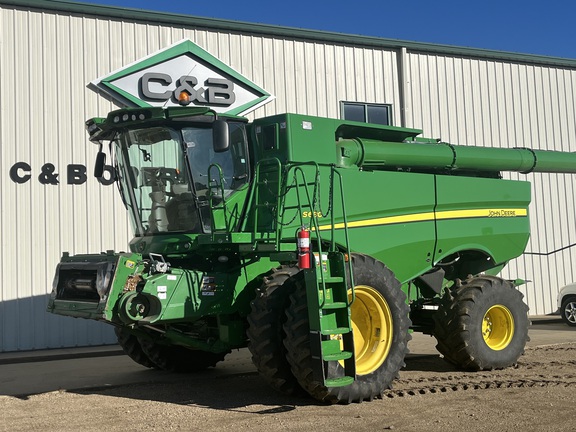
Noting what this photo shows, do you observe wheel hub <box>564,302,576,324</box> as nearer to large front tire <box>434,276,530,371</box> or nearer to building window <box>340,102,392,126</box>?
building window <box>340,102,392,126</box>

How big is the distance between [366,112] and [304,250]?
9619 mm

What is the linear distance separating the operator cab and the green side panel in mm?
2835

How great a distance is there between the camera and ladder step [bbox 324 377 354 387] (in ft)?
21.1

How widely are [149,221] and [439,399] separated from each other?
3.72m

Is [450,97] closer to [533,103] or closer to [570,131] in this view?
[533,103]

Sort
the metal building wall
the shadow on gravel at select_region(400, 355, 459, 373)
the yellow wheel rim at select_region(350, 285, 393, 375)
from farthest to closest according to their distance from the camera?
1. the metal building wall
2. the shadow on gravel at select_region(400, 355, 459, 373)
3. the yellow wheel rim at select_region(350, 285, 393, 375)

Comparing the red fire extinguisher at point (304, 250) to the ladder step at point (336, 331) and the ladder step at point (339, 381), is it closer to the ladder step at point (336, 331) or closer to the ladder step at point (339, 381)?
the ladder step at point (336, 331)

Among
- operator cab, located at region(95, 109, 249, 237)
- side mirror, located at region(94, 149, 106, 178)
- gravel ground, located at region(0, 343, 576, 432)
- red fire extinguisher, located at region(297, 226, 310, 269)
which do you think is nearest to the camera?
gravel ground, located at region(0, 343, 576, 432)

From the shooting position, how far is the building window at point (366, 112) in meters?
15.5

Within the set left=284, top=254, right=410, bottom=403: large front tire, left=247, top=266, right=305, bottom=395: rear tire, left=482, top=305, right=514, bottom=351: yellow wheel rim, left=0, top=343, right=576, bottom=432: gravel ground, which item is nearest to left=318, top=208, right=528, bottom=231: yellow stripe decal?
left=284, top=254, right=410, bottom=403: large front tire

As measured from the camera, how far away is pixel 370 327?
7527 millimetres

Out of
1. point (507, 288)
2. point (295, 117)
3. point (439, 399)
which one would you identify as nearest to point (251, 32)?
point (295, 117)

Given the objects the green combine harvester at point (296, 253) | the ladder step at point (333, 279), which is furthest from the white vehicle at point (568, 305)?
the ladder step at point (333, 279)

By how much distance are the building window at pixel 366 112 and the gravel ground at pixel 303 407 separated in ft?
26.3
